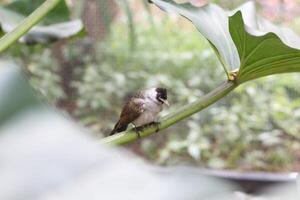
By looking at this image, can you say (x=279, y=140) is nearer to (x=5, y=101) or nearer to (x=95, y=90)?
(x=95, y=90)

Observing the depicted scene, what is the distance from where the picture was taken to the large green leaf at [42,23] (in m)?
0.98

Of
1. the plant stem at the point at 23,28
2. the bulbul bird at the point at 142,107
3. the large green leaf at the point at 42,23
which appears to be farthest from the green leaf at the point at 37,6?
the plant stem at the point at 23,28

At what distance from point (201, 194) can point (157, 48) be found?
2.04 meters

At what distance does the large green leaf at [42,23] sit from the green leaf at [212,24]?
0.40m

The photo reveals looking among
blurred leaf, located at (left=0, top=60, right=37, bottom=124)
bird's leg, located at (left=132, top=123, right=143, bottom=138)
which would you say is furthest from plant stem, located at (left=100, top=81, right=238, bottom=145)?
blurred leaf, located at (left=0, top=60, right=37, bottom=124)

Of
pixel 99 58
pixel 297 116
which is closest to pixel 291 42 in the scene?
pixel 297 116

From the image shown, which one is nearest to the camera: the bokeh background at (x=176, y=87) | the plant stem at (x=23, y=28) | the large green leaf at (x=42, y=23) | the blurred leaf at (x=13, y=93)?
the blurred leaf at (x=13, y=93)

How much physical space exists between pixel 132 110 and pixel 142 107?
0.02 metres

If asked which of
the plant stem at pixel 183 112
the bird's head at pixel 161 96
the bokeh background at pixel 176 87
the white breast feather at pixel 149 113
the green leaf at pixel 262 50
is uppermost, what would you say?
the bokeh background at pixel 176 87

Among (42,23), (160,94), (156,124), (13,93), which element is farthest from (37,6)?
(13,93)

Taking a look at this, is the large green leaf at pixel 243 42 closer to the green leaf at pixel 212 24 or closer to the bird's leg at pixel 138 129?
the green leaf at pixel 212 24

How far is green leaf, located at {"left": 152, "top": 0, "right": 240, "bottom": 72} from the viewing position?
0.55 meters

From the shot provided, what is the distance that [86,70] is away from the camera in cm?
217

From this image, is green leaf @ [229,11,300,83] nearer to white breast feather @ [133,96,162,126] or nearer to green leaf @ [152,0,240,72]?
green leaf @ [152,0,240,72]
